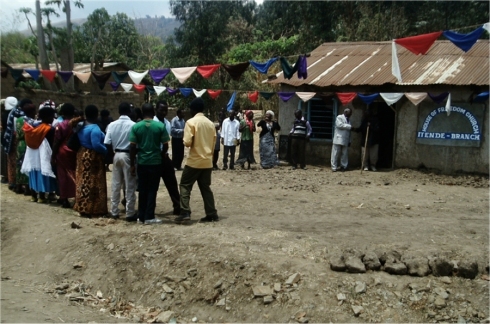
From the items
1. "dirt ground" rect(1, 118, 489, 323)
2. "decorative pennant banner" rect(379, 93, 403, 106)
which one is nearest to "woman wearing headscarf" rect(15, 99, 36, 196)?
"dirt ground" rect(1, 118, 489, 323)

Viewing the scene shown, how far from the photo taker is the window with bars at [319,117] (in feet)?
50.0

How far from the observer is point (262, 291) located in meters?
5.47

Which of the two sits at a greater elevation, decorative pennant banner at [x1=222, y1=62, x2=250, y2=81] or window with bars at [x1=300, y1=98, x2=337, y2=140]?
decorative pennant banner at [x1=222, y1=62, x2=250, y2=81]

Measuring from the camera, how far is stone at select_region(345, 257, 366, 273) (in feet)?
18.6

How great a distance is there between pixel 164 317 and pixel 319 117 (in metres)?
10.8

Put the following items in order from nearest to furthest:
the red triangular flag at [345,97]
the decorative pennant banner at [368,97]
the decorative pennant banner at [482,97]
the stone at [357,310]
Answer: the stone at [357,310], the decorative pennant banner at [482,97], the decorative pennant banner at [368,97], the red triangular flag at [345,97]

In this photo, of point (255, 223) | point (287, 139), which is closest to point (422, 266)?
point (255, 223)

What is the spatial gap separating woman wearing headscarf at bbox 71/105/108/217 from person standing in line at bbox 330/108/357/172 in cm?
735

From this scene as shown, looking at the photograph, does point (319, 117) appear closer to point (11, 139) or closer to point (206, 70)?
point (206, 70)

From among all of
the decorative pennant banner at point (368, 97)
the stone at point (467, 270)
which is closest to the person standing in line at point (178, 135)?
the decorative pennant banner at point (368, 97)

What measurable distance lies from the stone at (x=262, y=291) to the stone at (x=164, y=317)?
2.92ft

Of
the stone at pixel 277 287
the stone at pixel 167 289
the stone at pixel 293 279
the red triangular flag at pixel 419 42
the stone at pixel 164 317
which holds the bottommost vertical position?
the stone at pixel 164 317

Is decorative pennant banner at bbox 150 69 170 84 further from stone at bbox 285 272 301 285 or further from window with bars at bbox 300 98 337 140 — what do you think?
stone at bbox 285 272 301 285

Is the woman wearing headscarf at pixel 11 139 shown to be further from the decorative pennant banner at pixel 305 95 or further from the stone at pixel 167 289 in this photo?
the decorative pennant banner at pixel 305 95
